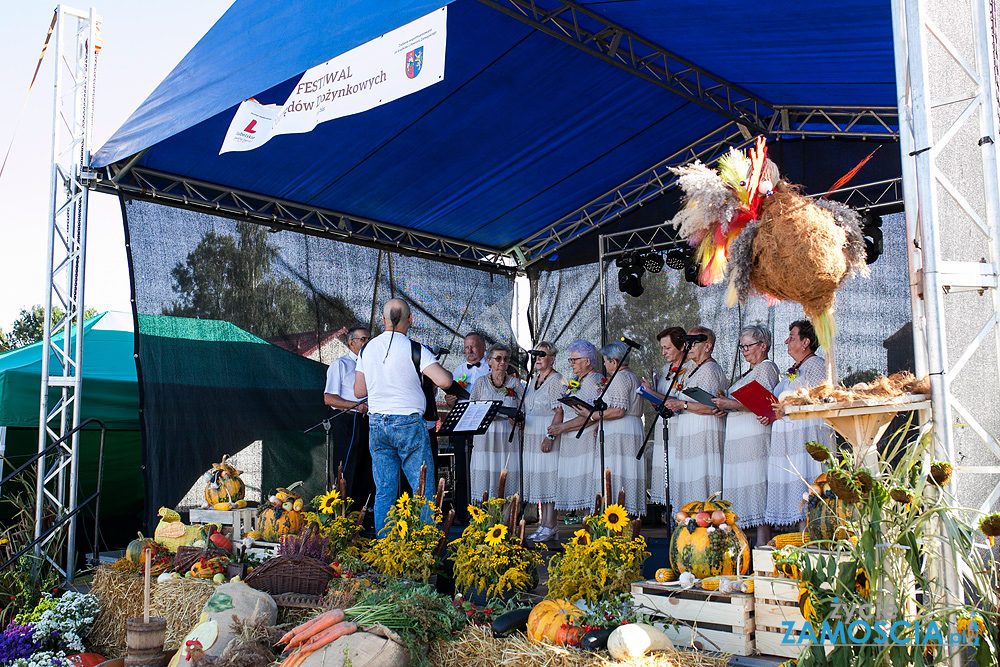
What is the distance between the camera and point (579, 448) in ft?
22.9

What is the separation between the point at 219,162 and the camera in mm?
6723

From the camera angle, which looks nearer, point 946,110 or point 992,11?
point 946,110

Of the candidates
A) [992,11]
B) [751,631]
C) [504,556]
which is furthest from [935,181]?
[504,556]

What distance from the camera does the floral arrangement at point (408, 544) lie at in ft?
13.9

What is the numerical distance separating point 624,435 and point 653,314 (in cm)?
245

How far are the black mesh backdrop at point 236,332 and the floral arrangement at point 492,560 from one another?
3.48m

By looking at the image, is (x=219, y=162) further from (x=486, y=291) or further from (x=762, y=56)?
(x=762, y=56)

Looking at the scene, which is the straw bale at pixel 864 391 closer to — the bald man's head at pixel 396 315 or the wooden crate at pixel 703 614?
the wooden crate at pixel 703 614

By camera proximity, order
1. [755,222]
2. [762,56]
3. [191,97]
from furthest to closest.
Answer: [762,56]
[191,97]
[755,222]

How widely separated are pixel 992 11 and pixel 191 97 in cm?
463

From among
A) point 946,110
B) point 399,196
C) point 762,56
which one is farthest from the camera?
point 399,196

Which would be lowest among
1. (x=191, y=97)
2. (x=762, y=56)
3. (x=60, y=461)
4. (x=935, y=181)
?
(x=60, y=461)

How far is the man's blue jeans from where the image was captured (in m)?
5.04

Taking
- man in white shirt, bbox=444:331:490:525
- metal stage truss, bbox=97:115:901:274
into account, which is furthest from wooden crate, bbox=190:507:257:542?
metal stage truss, bbox=97:115:901:274
